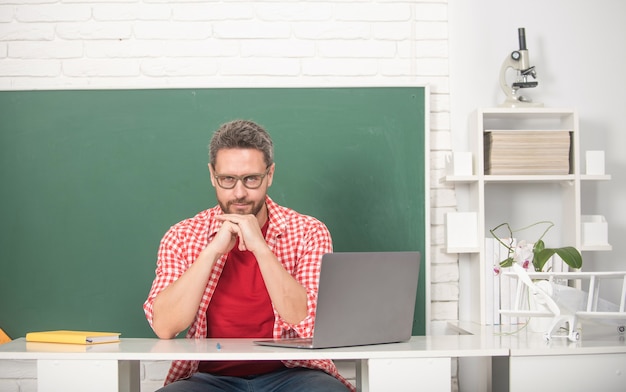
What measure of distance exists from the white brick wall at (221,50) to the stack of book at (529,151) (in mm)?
253

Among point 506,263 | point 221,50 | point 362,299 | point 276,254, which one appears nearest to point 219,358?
point 362,299

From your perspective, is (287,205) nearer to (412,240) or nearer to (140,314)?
(412,240)

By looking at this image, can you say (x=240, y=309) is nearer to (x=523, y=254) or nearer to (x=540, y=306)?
(x=540, y=306)

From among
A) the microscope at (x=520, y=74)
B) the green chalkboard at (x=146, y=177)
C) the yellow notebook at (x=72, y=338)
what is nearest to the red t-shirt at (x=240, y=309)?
the yellow notebook at (x=72, y=338)

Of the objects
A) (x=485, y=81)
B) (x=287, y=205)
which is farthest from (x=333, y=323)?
(x=485, y=81)

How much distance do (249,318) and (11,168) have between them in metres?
1.30

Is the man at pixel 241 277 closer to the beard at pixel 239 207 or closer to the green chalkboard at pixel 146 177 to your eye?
the beard at pixel 239 207

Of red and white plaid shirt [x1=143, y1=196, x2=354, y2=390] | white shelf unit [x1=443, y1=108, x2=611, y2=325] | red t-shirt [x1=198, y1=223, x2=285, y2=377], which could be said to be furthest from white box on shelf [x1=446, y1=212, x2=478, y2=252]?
red t-shirt [x1=198, y1=223, x2=285, y2=377]

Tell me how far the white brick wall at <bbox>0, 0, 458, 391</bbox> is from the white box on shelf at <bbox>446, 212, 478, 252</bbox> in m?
0.15

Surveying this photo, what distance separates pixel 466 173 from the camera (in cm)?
298

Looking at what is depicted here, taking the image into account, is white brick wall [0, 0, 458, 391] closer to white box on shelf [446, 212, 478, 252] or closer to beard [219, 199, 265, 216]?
white box on shelf [446, 212, 478, 252]

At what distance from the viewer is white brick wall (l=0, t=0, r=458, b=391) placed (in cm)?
312

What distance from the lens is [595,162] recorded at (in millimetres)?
2977

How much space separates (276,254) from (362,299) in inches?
22.7
